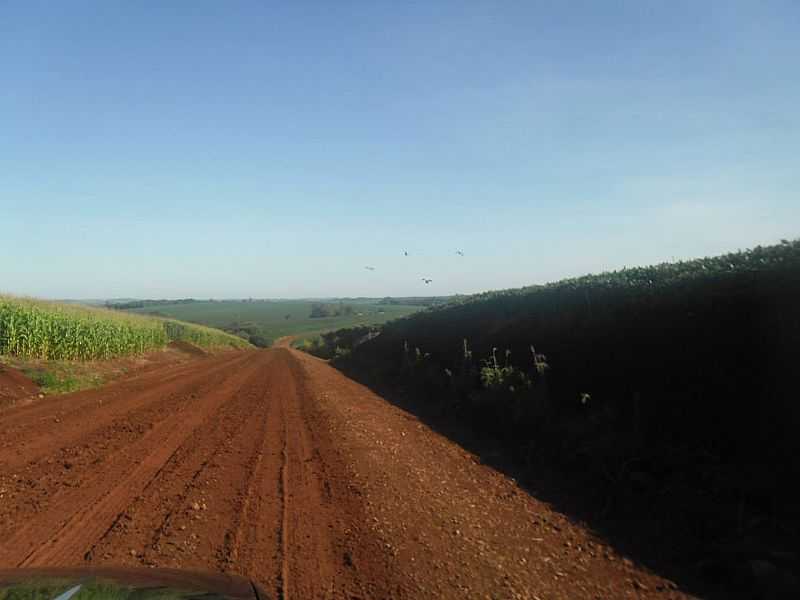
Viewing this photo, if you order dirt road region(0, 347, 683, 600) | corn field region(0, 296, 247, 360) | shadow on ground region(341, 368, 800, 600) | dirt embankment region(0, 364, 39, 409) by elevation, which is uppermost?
corn field region(0, 296, 247, 360)

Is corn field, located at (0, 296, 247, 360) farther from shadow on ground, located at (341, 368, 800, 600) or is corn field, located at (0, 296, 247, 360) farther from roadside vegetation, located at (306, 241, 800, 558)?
shadow on ground, located at (341, 368, 800, 600)

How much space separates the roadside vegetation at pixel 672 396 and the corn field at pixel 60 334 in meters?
15.4

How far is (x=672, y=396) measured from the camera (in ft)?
23.8

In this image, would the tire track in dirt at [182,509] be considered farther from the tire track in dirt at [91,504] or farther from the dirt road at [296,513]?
the tire track in dirt at [91,504]

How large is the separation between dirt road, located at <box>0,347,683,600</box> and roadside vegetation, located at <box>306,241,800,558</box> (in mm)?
1146

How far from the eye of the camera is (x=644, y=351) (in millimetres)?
8227

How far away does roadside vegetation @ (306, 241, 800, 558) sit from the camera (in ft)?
18.7

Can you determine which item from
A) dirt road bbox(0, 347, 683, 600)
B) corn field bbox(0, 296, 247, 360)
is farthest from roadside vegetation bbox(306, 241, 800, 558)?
corn field bbox(0, 296, 247, 360)

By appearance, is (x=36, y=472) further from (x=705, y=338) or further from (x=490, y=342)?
(x=490, y=342)

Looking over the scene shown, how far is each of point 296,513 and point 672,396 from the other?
5065mm

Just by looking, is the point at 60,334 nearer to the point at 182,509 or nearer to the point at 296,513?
the point at 182,509

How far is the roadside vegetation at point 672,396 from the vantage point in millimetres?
5711

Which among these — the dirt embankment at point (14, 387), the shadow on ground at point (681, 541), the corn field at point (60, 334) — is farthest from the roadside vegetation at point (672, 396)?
the corn field at point (60, 334)

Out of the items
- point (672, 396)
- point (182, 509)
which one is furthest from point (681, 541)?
point (182, 509)
